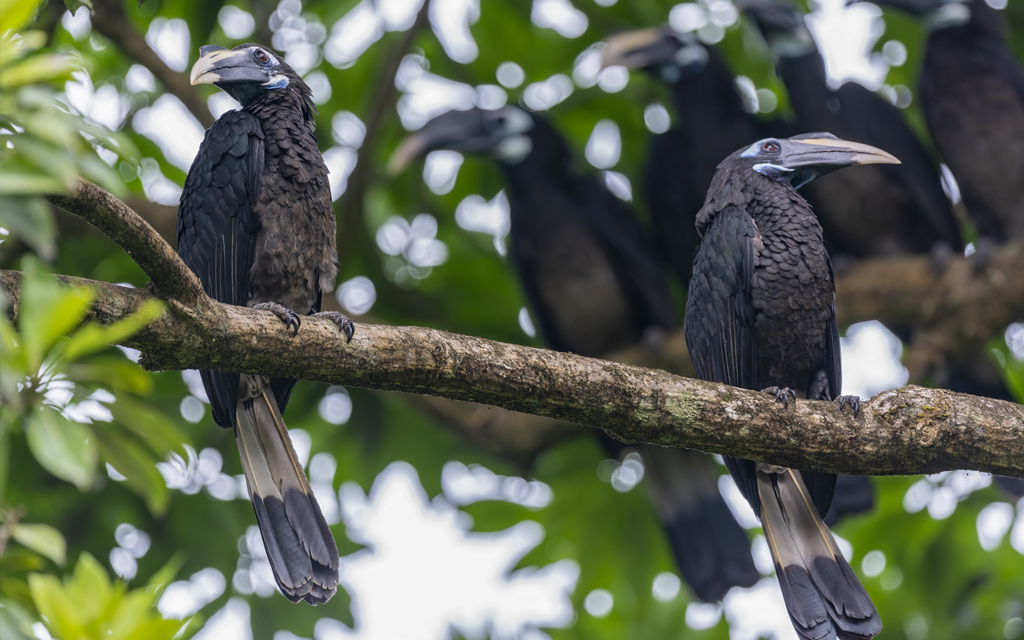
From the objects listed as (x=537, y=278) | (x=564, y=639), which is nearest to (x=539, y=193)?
(x=537, y=278)

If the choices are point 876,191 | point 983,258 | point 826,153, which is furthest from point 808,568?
point 876,191

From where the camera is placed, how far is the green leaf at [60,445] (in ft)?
4.57

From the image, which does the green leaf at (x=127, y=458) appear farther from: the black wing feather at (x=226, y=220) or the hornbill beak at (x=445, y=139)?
the hornbill beak at (x=445, y=139)

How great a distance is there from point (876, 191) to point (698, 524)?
6.04 feet

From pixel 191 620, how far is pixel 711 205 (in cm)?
182

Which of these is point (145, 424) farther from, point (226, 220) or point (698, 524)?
point (698, 524)

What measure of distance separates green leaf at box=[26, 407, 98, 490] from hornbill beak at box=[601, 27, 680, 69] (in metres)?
2.93

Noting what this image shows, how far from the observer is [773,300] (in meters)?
2.66

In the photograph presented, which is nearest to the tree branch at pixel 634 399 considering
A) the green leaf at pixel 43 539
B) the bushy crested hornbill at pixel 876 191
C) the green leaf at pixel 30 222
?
the green leaf at pixel 43 539

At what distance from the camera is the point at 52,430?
1459mm

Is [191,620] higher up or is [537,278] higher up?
[191,620]

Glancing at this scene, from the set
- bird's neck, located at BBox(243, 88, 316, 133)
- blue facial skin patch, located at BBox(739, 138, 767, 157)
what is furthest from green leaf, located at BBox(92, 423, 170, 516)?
blue facial skin patch, located at BBox(739, 138, 767, 157)

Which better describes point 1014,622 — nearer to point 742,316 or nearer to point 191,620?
point 742,316

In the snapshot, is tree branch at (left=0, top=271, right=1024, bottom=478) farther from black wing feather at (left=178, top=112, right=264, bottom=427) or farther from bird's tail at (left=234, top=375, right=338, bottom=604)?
black wing feather at (left=178, top=112, right=264, bottom=427)
